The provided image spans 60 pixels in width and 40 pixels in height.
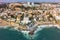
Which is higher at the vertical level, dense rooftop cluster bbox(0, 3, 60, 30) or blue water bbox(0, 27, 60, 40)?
dense rooftop cluster bbox(0, 3, 60, 30)

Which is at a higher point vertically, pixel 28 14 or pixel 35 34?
pixel 28 14

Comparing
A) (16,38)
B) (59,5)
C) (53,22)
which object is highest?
(59,5)

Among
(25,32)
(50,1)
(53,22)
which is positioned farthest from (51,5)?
(25,32)

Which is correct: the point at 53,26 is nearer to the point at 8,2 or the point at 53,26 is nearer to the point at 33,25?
the point at 33,25

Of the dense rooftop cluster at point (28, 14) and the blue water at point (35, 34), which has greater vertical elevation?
the dense rooftop cluster at point (28, 14)

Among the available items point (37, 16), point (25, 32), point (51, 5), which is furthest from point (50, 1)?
point (25, 32)

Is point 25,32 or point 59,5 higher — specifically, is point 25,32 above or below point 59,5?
below

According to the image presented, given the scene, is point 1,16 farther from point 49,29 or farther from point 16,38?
point 49,29
